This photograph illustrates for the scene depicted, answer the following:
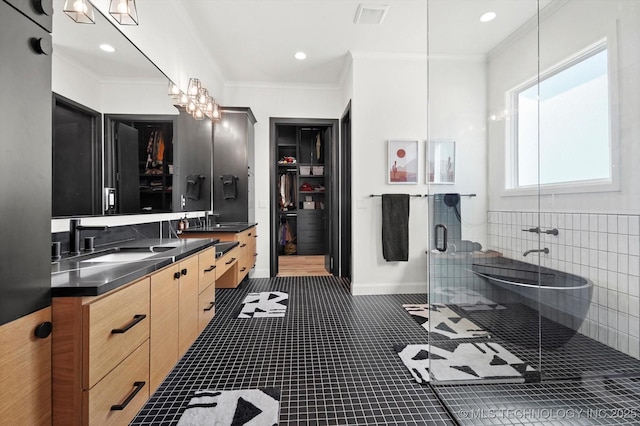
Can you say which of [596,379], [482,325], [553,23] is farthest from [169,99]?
[596,379]

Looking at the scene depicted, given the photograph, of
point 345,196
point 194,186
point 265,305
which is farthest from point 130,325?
point 345,196

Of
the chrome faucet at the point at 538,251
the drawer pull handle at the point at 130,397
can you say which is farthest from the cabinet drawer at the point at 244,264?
the chrome faucet at the point at 538,251

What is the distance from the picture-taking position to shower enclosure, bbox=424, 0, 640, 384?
5.00 ft

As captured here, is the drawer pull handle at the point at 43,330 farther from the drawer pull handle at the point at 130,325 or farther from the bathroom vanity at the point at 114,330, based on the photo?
the drawer pull handle at the point at 130,325

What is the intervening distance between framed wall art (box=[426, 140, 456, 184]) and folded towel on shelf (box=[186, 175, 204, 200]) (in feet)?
7.63

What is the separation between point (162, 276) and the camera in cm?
140

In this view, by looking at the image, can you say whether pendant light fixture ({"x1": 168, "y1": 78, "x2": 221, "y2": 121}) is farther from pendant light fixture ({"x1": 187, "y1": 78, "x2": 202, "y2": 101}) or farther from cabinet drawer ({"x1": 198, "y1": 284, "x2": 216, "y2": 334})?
cabinet drawer ({"x1": 198, "y1": 284, "x2": 216, "y2": 334})

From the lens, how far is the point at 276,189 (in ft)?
13.8

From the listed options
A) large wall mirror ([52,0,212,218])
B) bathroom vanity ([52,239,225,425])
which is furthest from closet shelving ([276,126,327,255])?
bathroom vanity ([52,239,225,425])

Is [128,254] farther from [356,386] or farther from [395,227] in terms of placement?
[395,227]

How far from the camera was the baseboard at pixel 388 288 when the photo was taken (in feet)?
11.1

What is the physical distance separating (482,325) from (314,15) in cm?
295

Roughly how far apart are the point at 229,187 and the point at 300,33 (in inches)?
75.9

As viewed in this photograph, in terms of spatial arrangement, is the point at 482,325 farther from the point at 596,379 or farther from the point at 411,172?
the point at 411,172
